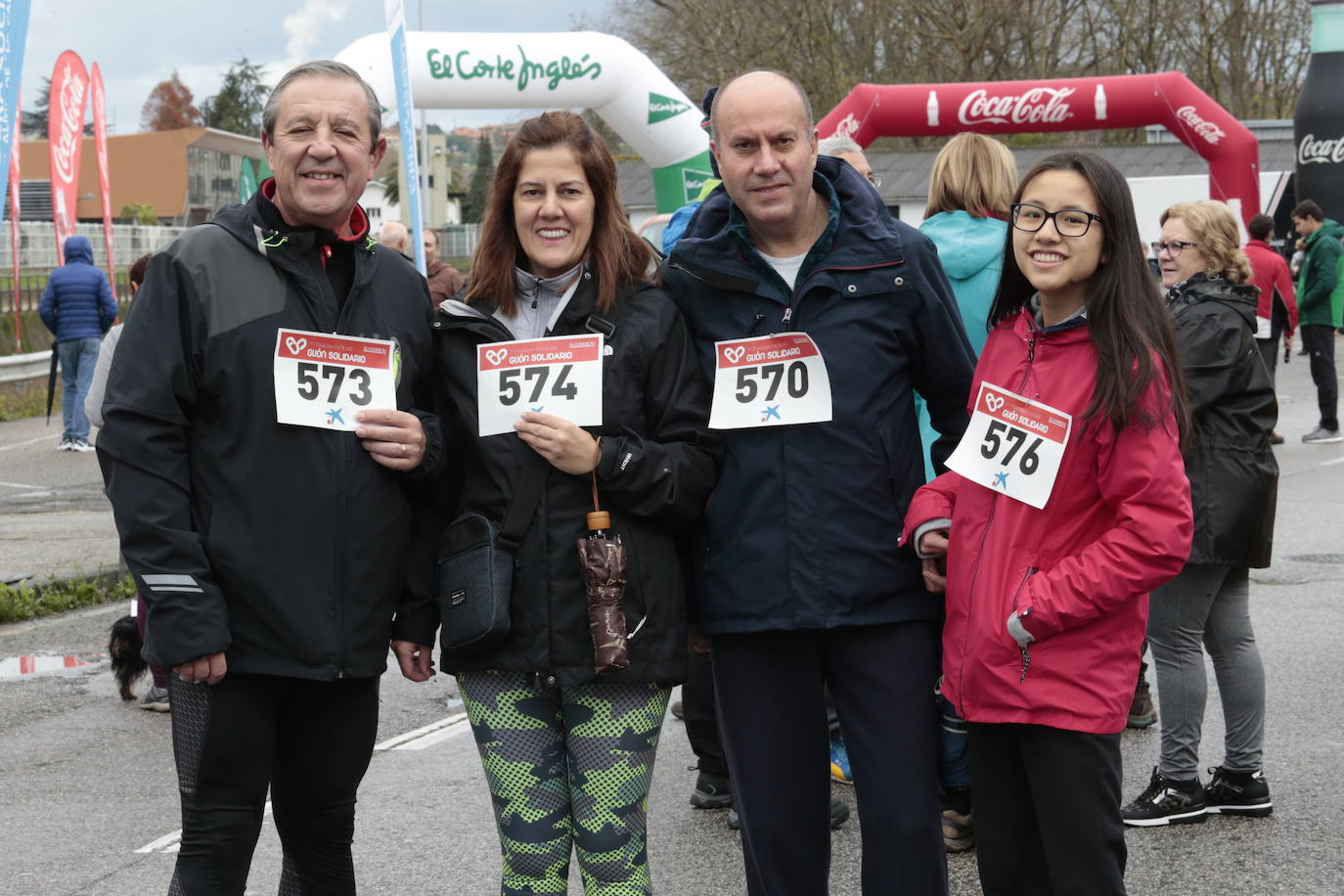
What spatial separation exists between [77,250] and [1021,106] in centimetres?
1094

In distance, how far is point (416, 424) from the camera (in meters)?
2.96

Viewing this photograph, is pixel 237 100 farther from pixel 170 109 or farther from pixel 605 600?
pixel 605 600

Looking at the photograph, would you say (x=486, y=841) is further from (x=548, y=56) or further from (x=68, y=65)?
(x=68, y=65)

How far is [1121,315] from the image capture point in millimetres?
2848

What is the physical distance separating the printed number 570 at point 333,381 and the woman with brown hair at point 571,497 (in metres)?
0.22

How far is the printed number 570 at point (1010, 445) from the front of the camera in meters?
2.84

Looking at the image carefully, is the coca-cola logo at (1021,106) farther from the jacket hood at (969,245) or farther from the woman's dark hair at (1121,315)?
the woman's dark hair at (1121,315)

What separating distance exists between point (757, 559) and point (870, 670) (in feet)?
1.08

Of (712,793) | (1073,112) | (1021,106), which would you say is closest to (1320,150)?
Result: (1073,112)

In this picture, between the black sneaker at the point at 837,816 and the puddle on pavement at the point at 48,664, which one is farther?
the puddle on pavement at the point at 48,664

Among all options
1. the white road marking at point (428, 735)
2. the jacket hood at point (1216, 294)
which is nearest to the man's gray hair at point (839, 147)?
the jacket hood at point (1216, 294)

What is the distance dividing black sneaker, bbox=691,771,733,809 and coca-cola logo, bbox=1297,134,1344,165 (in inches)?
A: 783

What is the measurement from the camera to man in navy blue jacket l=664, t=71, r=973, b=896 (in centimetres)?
303

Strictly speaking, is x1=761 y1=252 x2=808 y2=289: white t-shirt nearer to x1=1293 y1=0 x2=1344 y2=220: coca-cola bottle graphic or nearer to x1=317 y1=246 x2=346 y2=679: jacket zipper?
Answer: x1=317 y1=246 x2=346 y2=679: jacket zipper
